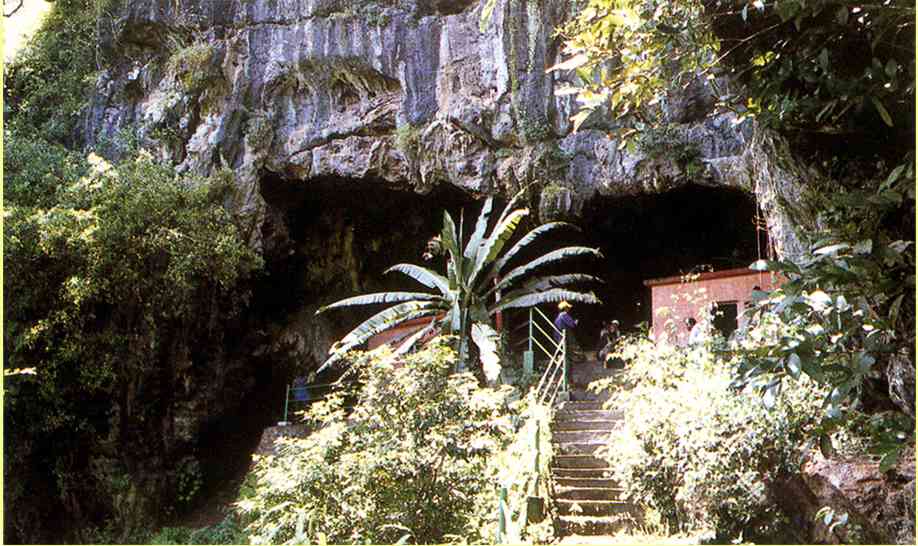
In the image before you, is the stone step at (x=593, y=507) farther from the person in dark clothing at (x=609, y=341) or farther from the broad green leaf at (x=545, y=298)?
the person in dark clothing at (x=609, y=341)

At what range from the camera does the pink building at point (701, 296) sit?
701 centimetres

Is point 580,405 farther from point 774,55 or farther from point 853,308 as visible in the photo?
point 853,308

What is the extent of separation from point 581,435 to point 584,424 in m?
0.22

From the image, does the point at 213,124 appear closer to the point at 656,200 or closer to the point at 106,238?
the point at 106,238

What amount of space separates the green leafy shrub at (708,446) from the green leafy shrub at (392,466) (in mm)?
1060

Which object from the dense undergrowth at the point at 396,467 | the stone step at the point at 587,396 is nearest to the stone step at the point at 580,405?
the stone step at the point at 587,396

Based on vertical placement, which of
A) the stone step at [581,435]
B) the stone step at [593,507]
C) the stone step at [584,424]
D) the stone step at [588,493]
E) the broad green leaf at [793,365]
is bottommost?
the stone step at [593,507]

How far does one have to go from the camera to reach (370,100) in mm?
9133

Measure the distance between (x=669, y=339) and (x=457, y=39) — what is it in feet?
14.3

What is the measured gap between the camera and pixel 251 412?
993 cm

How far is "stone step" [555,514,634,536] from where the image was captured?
4844mm

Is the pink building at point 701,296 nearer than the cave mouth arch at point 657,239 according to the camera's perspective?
Yes

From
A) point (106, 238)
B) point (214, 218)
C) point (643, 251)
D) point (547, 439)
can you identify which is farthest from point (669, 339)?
point (106, 238)

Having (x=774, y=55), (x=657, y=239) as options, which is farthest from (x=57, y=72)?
(x=774, y=55)
